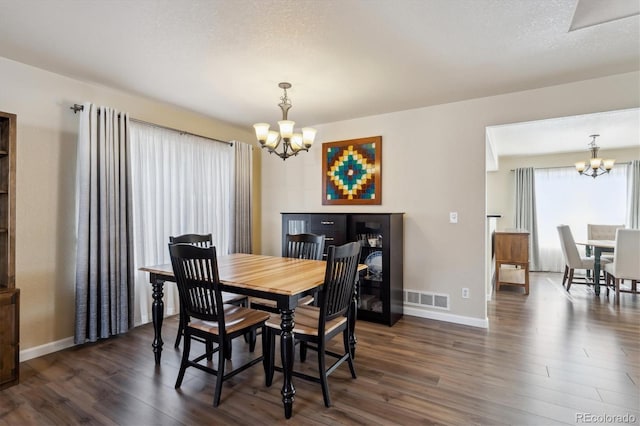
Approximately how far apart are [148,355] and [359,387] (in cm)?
179

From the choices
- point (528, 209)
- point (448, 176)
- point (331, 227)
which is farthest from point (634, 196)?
point (331, 227)

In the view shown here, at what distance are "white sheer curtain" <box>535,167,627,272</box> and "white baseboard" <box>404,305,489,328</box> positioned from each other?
4319mm

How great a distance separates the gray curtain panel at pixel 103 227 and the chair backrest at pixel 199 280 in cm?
126

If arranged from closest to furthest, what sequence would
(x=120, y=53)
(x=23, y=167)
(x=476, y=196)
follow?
(x=120, y=53) → (x=23, y=167) → (x=476, y=196)

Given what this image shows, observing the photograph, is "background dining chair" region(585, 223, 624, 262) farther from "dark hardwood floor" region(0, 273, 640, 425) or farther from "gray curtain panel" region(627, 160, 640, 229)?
"dark hardwood floor" region(0, 273, 640, 425)

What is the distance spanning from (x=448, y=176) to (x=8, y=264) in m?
3.96

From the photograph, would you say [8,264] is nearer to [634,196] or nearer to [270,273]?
[270,273]

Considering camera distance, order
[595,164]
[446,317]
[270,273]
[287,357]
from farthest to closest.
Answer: [595,164], [446,317], [270,273], [287,357]

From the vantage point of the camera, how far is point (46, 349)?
107 inches

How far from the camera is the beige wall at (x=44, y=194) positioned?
259 cm

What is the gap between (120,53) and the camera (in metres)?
2.40

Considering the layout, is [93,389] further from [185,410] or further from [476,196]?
[476,196]

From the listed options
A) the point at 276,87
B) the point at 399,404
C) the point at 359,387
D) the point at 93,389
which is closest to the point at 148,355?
the point at 93,389

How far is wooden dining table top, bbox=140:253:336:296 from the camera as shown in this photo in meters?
1.94
